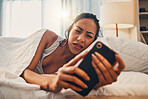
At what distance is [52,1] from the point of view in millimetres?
2967

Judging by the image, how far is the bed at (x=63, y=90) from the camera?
0.63 metres

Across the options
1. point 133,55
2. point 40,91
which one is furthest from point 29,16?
point 40,91

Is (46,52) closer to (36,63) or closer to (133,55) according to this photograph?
(36,63)

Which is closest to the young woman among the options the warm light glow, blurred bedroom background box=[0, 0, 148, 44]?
the warm light glow

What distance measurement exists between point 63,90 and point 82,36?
0.33 meters

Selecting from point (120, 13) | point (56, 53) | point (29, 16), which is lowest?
point (56, 53)

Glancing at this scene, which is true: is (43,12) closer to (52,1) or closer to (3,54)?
(52,1)

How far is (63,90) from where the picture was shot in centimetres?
64

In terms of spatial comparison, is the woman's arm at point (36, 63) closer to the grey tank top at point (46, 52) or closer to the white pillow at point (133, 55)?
the grey tank top at point (46, 52)

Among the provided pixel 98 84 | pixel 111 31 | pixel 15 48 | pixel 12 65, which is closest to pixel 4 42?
pixel 15 48

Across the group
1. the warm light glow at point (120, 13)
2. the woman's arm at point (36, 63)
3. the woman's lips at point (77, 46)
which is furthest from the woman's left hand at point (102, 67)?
the warm light glow at point (120, 13)

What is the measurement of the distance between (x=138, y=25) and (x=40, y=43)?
56.1 inches

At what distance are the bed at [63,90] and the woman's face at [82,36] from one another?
0.14 m

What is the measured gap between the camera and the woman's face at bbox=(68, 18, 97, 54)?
88 cm
